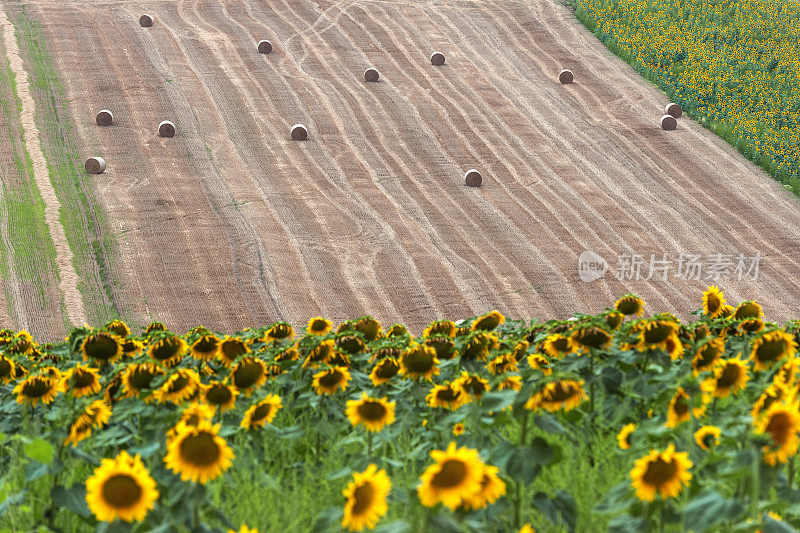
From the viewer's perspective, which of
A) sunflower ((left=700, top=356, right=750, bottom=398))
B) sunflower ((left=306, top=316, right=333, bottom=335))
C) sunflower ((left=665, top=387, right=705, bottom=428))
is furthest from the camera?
sunflower ((left=306, top=316, right=333, bottom=335))

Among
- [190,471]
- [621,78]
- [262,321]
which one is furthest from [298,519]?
[621,78]

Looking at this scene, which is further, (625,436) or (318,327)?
(318,327)

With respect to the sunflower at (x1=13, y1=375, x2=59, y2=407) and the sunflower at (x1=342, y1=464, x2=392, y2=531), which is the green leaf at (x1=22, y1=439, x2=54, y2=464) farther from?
the sunflower at (x1=342, y1=464, x2=392, y2=531)

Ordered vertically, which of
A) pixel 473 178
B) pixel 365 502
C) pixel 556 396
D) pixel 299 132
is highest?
pixel 365 502

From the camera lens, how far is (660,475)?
2.24 meters

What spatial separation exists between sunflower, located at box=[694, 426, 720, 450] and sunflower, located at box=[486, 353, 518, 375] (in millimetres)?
982

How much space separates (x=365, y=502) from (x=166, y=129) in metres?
15.3

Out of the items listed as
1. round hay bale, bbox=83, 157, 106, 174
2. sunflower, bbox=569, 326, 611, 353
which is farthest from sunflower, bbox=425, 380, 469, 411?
round hay bale, bbox=83, 157, 106, 174

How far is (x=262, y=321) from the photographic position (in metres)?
11.5

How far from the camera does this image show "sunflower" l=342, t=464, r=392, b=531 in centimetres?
211

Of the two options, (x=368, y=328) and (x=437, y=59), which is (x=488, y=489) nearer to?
(x=368, y=328)

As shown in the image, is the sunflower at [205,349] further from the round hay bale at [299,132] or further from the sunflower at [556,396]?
the round hay bale at [299,132]

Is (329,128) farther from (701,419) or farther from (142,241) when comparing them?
(701,419)

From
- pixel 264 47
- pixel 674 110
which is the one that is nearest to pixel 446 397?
pixel 674 110
